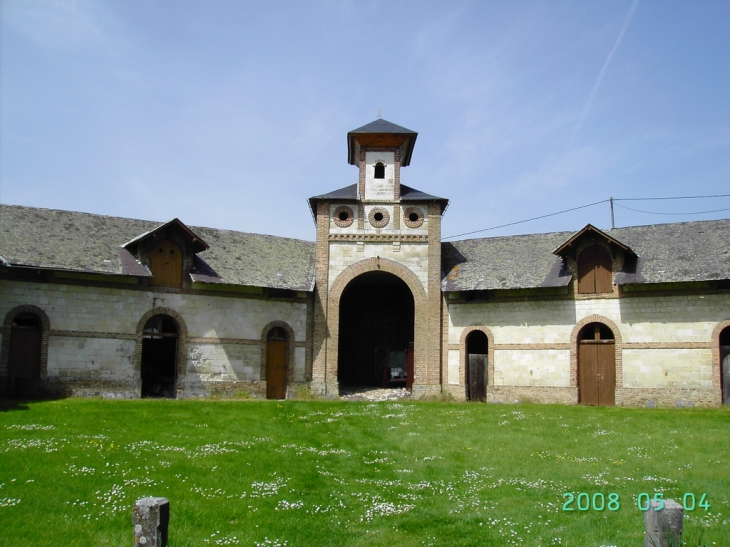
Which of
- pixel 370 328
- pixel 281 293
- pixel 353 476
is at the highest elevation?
pixel 281 293

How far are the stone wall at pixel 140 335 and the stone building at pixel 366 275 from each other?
0.18ft

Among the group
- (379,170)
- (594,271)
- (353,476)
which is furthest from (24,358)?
(594,271)

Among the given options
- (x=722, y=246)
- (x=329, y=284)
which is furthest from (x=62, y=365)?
(x=722, y=246)

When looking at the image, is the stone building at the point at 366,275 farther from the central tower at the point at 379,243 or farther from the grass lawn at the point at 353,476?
the grass lawn at the point at 353,476

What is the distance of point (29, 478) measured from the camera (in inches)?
491

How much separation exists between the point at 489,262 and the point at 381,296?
9298mm

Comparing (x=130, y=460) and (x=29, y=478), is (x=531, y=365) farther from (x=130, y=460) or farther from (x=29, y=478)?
(x=29, y=478)

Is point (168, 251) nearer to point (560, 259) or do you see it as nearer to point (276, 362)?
point (276, 362)

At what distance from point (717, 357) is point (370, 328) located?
18812 mm

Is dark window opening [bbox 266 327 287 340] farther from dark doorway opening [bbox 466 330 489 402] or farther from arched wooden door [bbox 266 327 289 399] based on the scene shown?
dark doorway opening [bbox 466 330 489 402]

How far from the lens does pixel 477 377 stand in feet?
99.7

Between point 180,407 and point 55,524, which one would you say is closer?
point 55,524

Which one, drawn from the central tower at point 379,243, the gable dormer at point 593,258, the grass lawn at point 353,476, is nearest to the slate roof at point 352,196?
the central tower at point 379,243

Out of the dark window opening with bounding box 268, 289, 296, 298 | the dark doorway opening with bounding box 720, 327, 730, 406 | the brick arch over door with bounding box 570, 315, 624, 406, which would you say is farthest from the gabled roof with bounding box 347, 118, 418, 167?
the dark doorway opening with bounding box 720, 327, 730, 406
